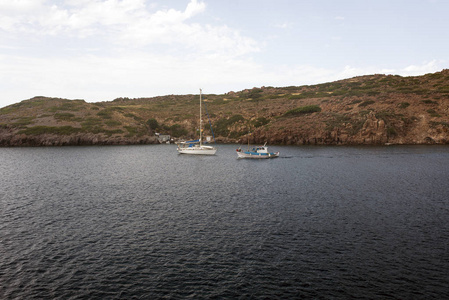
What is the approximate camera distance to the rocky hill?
13344cm

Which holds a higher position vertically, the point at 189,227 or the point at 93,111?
the point at 93,111

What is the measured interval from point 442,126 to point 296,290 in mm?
138605

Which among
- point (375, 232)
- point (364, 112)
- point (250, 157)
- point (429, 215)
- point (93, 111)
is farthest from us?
point (93, 111)

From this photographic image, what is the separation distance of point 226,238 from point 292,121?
131m

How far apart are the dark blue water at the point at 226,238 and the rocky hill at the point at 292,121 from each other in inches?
3152

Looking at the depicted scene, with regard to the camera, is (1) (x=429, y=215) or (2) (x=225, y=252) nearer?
(2) (x=225, y=252)

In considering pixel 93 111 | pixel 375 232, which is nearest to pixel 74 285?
pixel 375 232

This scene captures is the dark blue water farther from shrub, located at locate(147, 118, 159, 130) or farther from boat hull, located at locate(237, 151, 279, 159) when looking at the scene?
shrub, located at locate(147, 118, 159, 130)

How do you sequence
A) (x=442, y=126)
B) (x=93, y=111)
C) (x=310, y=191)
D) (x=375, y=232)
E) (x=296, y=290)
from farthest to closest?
(x=93, y=111) → (x=442, y=126) → (x=310, y=191) → (x=375, y=232) → (x=296, y=290)

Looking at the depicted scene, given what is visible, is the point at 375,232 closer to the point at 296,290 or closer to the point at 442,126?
the point at 296,290

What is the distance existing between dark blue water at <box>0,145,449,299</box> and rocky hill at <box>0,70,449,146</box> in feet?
263

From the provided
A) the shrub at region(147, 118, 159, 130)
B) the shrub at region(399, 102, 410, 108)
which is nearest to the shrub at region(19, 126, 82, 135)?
the shrub at region(147, 118, 159, 130)

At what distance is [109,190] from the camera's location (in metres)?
52.9

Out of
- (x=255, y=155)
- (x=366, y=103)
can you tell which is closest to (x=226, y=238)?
(x=255, y=155)
